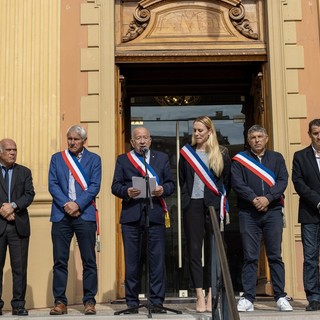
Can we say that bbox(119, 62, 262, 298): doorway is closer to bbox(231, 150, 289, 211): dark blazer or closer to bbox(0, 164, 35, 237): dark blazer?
bbox(0, 164, 35, 237): dark blazer

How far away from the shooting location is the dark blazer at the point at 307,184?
6473 mm

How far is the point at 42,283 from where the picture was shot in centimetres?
773

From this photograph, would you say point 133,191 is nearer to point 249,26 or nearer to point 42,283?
point 42,283

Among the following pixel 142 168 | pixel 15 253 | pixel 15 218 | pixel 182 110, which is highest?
pixel 182 110

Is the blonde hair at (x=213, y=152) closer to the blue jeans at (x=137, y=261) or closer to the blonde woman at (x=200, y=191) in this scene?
Answer: the blonde woman at (x=200, y=191)

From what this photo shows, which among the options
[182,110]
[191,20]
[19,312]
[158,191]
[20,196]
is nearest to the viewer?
[158,191]

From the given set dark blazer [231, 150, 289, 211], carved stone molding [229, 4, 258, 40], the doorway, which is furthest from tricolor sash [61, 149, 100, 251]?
carved stone molding [229, 4, 258, 40]

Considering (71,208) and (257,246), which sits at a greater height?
(71,208)

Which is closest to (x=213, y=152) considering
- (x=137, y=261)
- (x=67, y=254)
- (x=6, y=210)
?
(x=137, y=261)

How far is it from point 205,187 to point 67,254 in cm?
146

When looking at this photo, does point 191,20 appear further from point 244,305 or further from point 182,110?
point 244,305

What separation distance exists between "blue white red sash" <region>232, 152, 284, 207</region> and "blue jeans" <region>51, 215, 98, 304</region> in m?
1.58

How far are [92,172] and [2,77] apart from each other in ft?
8.00

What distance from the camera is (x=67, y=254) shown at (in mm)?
6496
